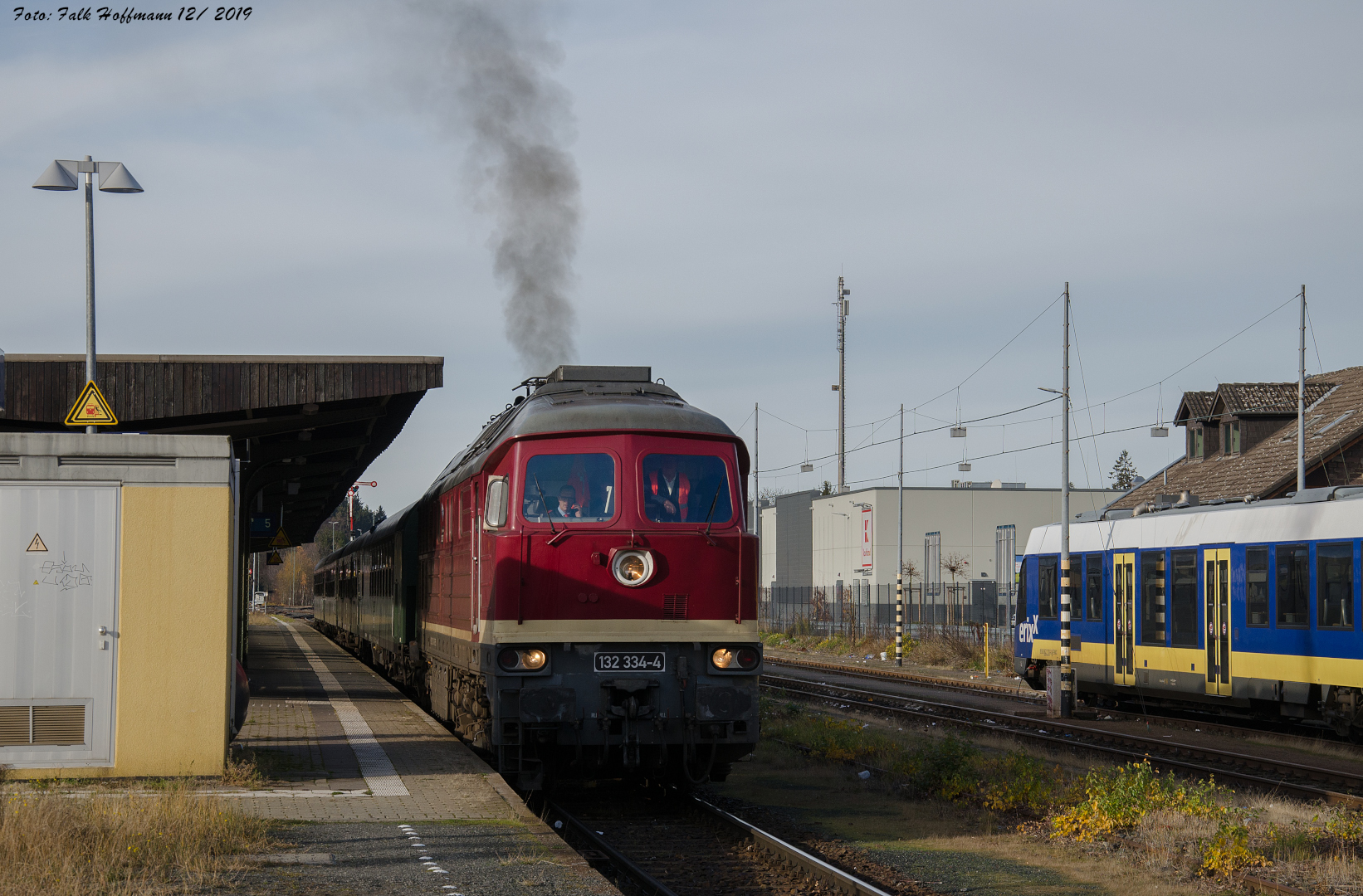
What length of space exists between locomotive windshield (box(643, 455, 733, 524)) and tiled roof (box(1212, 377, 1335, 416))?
28286 millimetres

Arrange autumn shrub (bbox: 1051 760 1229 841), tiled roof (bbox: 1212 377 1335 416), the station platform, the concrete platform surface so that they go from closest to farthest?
the concrete platform surface, the station platform, autumn shrub (bbox: 1051 760 1229 841), tiled roof (bbox: 1212 377 1335 416)

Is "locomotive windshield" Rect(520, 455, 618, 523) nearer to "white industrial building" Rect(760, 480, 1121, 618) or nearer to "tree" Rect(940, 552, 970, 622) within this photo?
"tree" Rect(940, 552, 970, 622)

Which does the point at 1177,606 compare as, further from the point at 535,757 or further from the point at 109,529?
the point at 109,529

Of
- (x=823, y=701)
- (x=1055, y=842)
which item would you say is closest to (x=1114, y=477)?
(x=823, y=701)

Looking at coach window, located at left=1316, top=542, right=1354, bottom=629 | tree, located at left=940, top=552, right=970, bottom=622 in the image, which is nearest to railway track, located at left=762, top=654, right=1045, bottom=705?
coach window, located at left=1316, top=542, right=1354, bottom=629

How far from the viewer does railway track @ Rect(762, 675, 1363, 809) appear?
Result: 43.8 feet

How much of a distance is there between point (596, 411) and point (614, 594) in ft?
5.27

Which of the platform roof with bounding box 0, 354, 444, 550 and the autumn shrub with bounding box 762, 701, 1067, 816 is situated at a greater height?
the platform roof with bounding box 0, 354, 444, 550

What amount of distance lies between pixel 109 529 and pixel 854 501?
53482 mm

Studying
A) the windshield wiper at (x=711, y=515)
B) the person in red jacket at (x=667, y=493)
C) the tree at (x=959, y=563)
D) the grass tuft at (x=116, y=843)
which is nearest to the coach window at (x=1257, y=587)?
the windshield wiper at (x=711, y=515)

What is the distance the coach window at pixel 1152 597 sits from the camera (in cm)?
2014

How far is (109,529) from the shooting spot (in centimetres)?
1089

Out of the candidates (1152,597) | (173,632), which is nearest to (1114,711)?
(1152,597)

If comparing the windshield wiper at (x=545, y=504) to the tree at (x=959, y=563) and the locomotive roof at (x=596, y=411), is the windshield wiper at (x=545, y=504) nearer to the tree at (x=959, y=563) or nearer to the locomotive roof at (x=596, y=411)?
the locomotive roof at (x=596, y=411)
